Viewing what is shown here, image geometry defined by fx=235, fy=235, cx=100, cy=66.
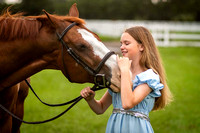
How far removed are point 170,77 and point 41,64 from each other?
8207 millimetres

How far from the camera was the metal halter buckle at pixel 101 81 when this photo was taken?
219 cm

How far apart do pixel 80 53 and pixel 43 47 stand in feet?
1.23

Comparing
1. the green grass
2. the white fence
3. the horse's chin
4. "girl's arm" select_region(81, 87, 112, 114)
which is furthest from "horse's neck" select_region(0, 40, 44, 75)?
the white fence

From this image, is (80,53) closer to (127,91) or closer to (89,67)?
Result: (89,67)

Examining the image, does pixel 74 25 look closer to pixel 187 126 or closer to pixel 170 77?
pixel 187 126

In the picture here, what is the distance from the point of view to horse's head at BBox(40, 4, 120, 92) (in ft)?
7.18

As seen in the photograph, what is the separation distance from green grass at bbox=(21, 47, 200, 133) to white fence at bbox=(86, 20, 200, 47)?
4.46 m

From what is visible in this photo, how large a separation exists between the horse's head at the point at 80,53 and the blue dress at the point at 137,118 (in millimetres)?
241

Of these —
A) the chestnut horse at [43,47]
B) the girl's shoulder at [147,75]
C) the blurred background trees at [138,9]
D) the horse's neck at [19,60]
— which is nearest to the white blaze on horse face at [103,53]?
the chestnut horse at [43,47]

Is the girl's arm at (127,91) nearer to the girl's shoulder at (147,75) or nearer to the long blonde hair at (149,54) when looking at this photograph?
the girl's shoulder at (147,75)

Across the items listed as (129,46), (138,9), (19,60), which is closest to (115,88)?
(129,46)

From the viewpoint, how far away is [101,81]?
223cm

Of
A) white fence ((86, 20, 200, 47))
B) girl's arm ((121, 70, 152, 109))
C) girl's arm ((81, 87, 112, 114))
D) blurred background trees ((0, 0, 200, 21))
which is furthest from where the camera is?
blurred background trees ((0, 0, 200, 21))

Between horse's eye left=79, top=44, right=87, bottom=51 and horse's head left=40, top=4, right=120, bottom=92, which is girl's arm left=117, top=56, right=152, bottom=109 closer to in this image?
horse's head left=40, top=4, right=120, bottom=92
